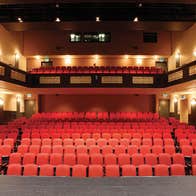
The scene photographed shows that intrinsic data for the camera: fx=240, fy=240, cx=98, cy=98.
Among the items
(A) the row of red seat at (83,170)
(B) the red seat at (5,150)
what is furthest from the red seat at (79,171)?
(B) the red seat at (5,150)

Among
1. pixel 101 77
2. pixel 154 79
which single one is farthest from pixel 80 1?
pixel 154 79

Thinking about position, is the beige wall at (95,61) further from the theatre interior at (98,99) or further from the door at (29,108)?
the door at (29,108)

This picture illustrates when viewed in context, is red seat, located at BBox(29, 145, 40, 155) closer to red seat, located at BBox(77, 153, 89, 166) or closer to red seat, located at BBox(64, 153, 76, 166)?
red seat, located at BBox(64, 153, 76, 166)

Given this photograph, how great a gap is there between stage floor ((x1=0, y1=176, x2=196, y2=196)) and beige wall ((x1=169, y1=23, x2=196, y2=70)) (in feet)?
29.7

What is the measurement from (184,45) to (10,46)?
31.2ft

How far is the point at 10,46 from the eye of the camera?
13.2 meters

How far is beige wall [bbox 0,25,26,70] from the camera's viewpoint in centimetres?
1215

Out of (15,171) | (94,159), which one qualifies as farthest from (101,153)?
(15,171)

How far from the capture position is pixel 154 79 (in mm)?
12820

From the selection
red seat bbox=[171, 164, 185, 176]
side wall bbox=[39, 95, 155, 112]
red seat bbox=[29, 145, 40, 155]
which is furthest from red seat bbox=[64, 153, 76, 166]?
side wall bbox=[39, 95, 155, 112]

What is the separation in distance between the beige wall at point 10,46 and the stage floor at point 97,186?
9484 mm

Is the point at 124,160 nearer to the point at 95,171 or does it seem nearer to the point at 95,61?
the point at 95,171

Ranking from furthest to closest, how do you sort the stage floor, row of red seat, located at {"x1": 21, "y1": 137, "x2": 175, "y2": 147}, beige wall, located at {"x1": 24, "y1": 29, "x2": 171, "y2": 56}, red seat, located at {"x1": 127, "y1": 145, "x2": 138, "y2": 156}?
beige wall, located at {"x1": 24, "y1": 29, "x2": 171, "y2": 56} → row of red seat, located at {"x1": 21, "y1": 137, "x2": 175, "y2": 147} → red seat, located at {"x1": 127, "y1": 145, "x2": 138, "y2": 156} → the stage floor

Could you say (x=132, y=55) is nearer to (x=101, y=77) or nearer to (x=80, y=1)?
(x=101, y=77)
